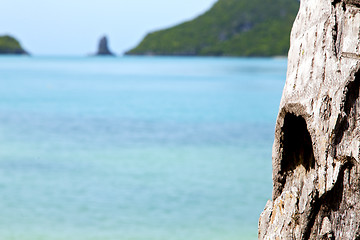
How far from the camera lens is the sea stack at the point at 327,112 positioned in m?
2.79

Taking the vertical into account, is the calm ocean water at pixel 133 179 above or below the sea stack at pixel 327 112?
below

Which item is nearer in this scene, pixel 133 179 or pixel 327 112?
pixel 327 112

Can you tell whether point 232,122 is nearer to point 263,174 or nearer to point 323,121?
point 263,174

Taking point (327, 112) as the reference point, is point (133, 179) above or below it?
below

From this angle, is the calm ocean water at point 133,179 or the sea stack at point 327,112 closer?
the sea stack at point 327,112

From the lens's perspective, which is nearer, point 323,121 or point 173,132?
point 323,121

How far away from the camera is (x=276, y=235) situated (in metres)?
3.11

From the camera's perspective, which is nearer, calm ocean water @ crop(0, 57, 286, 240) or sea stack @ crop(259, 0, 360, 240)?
sea stack @ crop(259, 0, 360, 240)

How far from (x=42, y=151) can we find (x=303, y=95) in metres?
16.0

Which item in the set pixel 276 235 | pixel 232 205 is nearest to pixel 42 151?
pixel 232 205

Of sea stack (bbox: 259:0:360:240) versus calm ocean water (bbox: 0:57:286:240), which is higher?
sea stack (bbox: 259:0:360:240)

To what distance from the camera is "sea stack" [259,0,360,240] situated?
2791 mm

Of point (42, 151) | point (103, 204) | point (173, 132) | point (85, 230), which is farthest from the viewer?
→ point (173, 132)

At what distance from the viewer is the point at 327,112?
2795 millimetres
